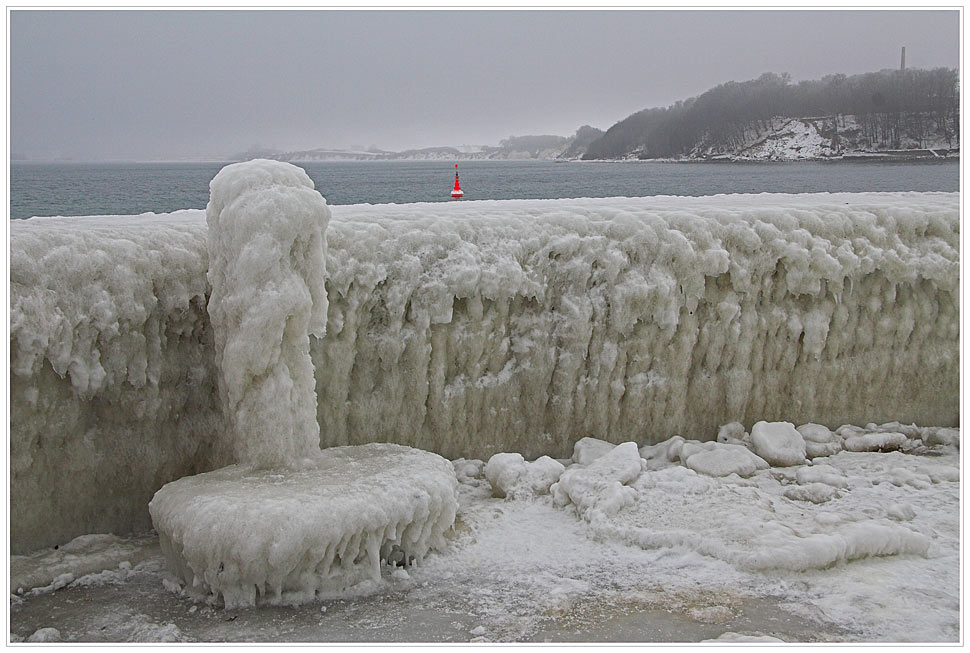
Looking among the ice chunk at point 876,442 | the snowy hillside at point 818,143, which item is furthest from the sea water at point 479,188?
the ice chunk at point 876,442

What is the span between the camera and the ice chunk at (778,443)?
5.73 meters

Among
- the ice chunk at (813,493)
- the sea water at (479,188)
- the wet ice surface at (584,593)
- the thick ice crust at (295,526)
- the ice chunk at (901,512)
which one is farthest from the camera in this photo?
the sea water at (479,188)

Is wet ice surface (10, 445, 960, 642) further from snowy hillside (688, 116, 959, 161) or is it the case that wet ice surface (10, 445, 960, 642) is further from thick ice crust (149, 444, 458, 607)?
snowy hillside (688, 116, 959, 161)

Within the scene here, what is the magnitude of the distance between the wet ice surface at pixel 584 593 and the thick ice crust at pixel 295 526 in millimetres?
108

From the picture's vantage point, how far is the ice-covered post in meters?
4.44

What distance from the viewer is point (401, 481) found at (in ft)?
14.5

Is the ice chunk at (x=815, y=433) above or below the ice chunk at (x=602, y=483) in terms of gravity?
below

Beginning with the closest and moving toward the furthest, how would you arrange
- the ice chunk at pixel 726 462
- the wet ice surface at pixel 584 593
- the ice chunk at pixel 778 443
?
the wet ice surface at pixel 584 593, the ice chunk at pixel 726 462, the ice chunk at pixel 778 443

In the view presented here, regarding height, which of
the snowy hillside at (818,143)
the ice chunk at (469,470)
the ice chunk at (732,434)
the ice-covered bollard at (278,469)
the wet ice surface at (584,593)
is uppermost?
the snowy hillside at (818,143)

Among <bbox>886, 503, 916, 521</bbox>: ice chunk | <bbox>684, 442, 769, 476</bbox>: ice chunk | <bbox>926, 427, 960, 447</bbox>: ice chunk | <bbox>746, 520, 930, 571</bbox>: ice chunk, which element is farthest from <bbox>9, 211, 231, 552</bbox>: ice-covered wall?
<bbox>926, 427, 960, 447</bbox>: ice chunk

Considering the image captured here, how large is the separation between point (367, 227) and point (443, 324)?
81 centimetres

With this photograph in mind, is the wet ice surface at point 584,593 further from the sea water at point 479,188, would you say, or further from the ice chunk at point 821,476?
the sea water at point 479,188

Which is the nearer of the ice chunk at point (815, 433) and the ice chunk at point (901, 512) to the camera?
the ice chunk at point (901, 512)

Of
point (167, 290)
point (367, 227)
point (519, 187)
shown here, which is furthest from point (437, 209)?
point (519, 187)
